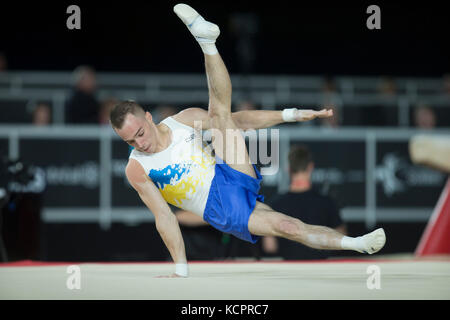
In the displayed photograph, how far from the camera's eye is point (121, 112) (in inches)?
142

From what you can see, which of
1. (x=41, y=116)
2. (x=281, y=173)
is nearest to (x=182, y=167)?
(x=281, y=173)

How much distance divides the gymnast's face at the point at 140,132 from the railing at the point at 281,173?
331cm

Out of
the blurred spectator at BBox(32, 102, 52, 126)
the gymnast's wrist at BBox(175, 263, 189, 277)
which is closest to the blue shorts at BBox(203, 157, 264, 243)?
the gymnast's wrist at BBox(175, 263, 189, 277)

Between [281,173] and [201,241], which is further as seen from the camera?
[281,173]

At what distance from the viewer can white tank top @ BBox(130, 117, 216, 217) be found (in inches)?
151

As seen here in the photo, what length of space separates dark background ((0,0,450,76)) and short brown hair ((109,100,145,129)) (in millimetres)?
10648

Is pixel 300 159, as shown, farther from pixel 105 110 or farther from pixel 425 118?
pixel 425 118

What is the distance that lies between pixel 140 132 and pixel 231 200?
604 mm

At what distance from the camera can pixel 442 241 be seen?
5703mm

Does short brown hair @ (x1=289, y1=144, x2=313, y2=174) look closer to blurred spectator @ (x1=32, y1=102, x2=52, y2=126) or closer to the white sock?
the white sock

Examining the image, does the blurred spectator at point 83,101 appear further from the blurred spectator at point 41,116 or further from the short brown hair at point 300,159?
the short brown hair at point 300,159

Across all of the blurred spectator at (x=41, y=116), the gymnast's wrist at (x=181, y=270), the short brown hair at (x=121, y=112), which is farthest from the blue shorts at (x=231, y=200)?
the blurred spectator at (x=41, y=116)

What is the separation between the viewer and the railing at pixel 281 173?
7.06 meters

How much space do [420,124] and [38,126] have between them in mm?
4112
